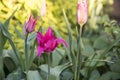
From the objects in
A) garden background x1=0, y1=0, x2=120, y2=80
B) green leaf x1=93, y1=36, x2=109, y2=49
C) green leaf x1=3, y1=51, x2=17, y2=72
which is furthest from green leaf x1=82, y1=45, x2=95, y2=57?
green leaf x1=3, y1=51, x2=17, y2=72

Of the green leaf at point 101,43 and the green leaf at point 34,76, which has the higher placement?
the green leaf at point 34,76

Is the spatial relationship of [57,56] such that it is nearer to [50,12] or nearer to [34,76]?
[34,76]

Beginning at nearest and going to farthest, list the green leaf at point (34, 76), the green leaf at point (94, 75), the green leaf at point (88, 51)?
the green leaf at point (34, 76) < the green leaf at point (94, 75) < the green leaf at point (88, 51)

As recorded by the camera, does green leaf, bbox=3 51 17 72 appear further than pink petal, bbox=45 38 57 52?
Yes

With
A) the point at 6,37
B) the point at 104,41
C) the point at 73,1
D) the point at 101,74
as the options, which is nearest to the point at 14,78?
the point at 6,37

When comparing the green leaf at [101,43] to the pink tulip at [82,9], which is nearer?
the pink tulip at [82,9]

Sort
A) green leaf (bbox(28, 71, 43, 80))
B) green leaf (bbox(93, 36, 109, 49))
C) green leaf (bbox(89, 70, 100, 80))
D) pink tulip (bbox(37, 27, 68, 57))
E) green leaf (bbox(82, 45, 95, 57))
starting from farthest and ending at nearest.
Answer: green leaf (bbox(93, 36, 109, 49))
green leaf (bbox(82, 45, 95, 57))
green leaf (bbox(89, 70, 100, 80))
green leaf (bbox(28, 71, 43, 80))
pink tulip (bbox(37, 27, 68, 57))

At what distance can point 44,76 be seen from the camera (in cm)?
167

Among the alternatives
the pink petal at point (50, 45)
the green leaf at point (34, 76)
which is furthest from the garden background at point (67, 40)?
the pink petal at point (50, 45)

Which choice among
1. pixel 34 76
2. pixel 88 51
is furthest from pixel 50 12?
pixel 34 76

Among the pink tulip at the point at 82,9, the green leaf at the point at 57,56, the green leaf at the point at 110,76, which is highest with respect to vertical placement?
the pink tulip at the point at 82,9

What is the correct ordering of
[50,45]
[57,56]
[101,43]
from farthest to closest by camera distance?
1. [101,43]
2. [57,56]
3. [50,45]

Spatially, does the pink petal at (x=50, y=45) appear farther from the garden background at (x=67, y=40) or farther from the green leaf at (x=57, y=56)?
the green leaf at (x=57, y=56)

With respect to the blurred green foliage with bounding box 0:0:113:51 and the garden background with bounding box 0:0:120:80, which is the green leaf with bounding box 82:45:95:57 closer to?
the garden background with bounding box 0:0:120:80
